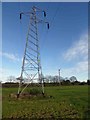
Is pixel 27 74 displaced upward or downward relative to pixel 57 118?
upward

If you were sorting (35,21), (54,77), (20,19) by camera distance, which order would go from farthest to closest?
(54,77) → (20,19) → (35,21)

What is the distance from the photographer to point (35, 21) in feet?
92.7

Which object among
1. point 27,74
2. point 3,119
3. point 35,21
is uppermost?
point 35,21

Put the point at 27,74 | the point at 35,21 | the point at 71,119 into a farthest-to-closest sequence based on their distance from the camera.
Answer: the point at 35,21
the point at 27,74
the point at 71,119

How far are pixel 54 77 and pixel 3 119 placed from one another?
515 feet

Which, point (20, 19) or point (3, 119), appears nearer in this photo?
point (3, 119)

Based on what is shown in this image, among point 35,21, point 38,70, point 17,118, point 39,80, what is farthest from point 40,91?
point 17,118

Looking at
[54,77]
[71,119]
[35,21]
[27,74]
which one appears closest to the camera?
[71,119]

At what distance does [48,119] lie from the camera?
10.0 meters

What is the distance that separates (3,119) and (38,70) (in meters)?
16.6

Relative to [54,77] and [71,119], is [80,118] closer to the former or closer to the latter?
[71,119]

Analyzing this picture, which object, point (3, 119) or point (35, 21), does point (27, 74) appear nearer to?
point (35, 21)

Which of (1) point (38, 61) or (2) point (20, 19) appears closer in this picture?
(1) point (38, 61)

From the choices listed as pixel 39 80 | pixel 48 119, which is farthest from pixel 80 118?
pixel 39 80
